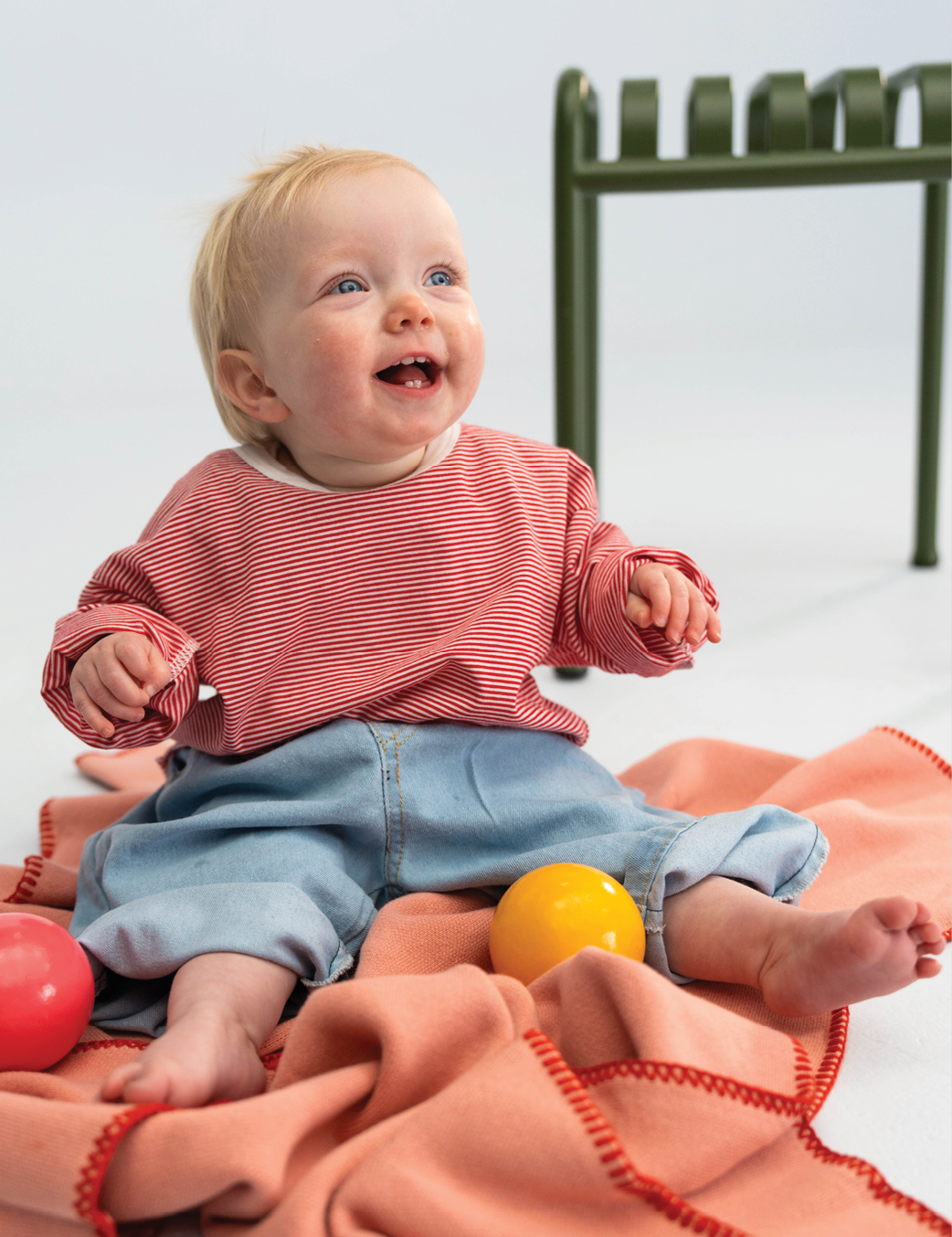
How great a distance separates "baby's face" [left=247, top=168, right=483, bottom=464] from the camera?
3.41 feet

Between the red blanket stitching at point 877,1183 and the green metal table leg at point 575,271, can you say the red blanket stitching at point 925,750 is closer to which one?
the green metal table leg at point 575,271

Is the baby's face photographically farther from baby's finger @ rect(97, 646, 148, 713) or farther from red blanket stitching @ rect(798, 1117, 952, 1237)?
red blanket stitching @ rect(798, 1117, 952, 1237)

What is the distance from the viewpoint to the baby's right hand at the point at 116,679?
0.99 metres

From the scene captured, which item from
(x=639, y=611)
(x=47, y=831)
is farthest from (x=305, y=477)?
(x=47, y=831)

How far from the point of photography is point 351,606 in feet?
3.61

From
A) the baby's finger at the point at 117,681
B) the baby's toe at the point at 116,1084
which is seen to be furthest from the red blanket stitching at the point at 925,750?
the baby's toe at the point at 116,1084

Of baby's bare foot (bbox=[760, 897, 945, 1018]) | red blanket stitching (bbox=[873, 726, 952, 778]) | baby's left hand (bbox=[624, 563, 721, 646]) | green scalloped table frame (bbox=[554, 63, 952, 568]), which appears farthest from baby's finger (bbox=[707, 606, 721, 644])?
green scalloped table frame (bbox=[554, 63, 952, 568])

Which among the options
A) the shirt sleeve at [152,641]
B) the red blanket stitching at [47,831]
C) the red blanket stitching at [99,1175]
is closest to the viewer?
the red blanket stitching at [99,1175]

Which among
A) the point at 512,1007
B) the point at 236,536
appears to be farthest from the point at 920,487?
the point at 512,1007

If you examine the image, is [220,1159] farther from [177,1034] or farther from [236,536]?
[236,536]

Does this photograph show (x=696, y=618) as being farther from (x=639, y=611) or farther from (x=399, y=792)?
(x=399, y=792)

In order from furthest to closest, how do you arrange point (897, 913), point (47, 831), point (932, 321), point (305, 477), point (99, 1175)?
point (932, 321) < point (47, 831) < point (305, 477) < point (897, 913) < point (99, 1175)

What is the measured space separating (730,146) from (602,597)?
2.06 feet

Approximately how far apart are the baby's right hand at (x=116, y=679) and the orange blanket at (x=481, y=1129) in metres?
0.23
